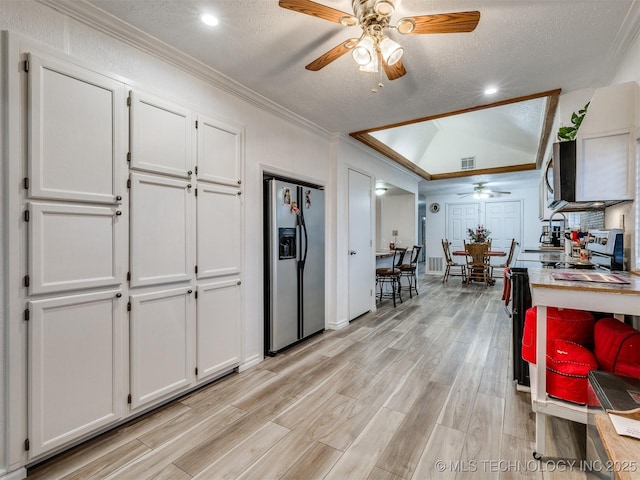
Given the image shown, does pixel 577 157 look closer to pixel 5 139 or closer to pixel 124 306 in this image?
pixel 124 306

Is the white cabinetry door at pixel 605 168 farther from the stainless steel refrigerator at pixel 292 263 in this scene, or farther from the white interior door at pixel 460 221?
the white interior door at pixel 460 221

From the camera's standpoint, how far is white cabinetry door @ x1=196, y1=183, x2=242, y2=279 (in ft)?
7.69

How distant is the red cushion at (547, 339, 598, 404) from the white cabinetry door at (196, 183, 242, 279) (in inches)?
88.7

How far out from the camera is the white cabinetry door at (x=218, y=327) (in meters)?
2.35

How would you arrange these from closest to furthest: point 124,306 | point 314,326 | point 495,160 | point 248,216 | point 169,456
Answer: point 169,456 → point 124,306 → point 248,216 → point 314,326 → point 495,160

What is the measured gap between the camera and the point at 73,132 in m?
1.66

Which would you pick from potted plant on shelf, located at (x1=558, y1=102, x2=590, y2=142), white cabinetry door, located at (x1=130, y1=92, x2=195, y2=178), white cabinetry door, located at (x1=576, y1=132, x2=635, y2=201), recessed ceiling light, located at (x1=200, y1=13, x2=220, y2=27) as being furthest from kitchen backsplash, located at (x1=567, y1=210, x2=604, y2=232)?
white cabinetry door, located at (x1=130, y1=92, x2=195, y2=178)

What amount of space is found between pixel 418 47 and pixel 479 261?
20.2 feet

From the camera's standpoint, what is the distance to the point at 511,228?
8047mm

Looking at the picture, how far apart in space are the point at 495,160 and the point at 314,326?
524 cm

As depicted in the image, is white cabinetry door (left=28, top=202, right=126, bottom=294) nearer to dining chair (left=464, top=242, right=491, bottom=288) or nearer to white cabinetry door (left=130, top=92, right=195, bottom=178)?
white cabinetry door (left=130, top=92, right=195, bottom=178)

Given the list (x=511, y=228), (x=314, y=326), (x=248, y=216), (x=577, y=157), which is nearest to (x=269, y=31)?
(x=248, y=216)

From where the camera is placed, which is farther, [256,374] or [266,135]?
[266,135]

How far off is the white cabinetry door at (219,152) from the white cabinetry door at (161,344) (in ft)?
3.03
